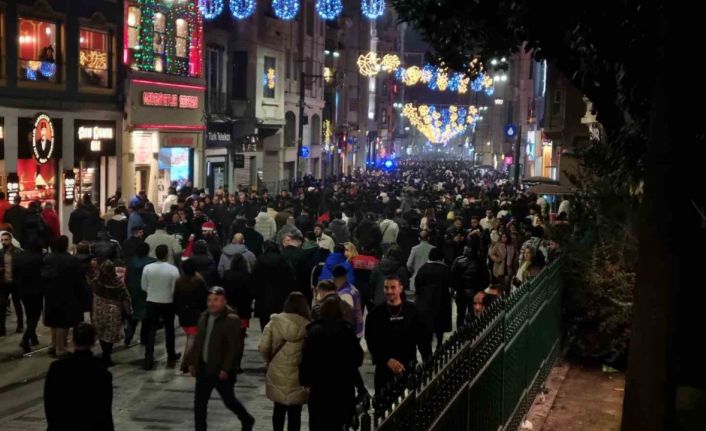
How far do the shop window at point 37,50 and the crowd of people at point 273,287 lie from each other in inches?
170

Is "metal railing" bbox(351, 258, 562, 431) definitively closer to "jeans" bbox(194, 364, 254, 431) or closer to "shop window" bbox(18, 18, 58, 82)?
"jeans" bbox(194, 364, 254, 431)

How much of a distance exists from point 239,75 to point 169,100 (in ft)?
33.1

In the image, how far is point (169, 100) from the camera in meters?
31.9

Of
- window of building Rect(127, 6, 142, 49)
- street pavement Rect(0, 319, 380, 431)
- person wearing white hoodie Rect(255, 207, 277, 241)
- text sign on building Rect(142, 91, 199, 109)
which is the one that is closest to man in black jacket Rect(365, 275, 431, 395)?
street pavement Rect(0, 319, 380, 431)

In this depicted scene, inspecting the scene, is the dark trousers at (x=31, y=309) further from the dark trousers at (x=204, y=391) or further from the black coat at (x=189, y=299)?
the dark trousers at (x=204, y=391)

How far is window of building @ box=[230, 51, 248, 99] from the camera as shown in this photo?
41281 millimetres

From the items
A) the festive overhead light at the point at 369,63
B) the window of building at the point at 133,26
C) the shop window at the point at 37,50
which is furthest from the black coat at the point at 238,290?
the festive overhead light at the point at 369,63

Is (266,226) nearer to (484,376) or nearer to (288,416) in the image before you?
(288,416)

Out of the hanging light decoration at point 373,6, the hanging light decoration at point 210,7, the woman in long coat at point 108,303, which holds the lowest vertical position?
the woman in long coat at point 108,303

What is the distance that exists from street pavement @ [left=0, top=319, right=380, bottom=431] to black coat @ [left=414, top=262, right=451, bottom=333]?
1.26 metres

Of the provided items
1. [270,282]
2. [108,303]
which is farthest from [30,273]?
[270,282]

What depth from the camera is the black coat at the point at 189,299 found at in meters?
11.9

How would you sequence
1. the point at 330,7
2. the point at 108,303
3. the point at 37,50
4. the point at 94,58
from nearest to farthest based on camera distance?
the point at 108,303 → the point at 37,50 → the point at 94,58 → the point at 330,7

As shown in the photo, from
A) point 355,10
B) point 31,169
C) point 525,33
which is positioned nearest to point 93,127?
point 31,169
